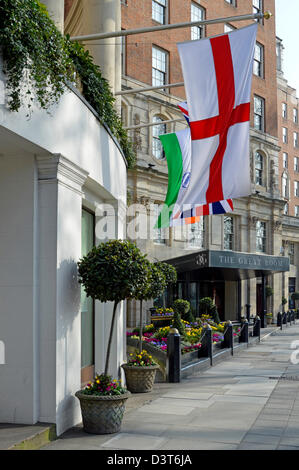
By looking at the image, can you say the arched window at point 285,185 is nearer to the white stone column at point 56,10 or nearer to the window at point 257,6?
the window at point 257,6

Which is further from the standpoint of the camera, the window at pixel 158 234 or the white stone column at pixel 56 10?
the window at pixel 158 234

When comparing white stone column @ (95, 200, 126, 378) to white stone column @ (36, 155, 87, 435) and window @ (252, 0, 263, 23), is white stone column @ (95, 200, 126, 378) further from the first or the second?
window @ (252, 0, 263, 23)

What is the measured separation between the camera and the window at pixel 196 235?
32219mm

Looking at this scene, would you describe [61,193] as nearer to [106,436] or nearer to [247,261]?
[106,436]

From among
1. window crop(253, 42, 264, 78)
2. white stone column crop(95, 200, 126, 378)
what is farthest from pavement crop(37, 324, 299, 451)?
window crop(253, 42, 264, 78)

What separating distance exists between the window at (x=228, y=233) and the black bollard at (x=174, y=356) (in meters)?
23.1

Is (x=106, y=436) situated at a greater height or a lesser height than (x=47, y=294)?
lesser

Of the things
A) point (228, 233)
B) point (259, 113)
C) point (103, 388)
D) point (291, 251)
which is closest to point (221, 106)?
point (103, 388)

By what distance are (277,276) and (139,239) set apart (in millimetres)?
18142

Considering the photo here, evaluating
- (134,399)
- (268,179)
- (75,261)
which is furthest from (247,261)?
(75,261)

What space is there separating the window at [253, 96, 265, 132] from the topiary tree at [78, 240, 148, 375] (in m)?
33.6

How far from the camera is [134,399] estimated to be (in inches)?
428

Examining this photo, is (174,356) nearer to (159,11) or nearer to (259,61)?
(159,11)

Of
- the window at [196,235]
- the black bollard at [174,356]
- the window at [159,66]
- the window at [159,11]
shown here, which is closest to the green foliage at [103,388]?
the black bollard at [174,356]
